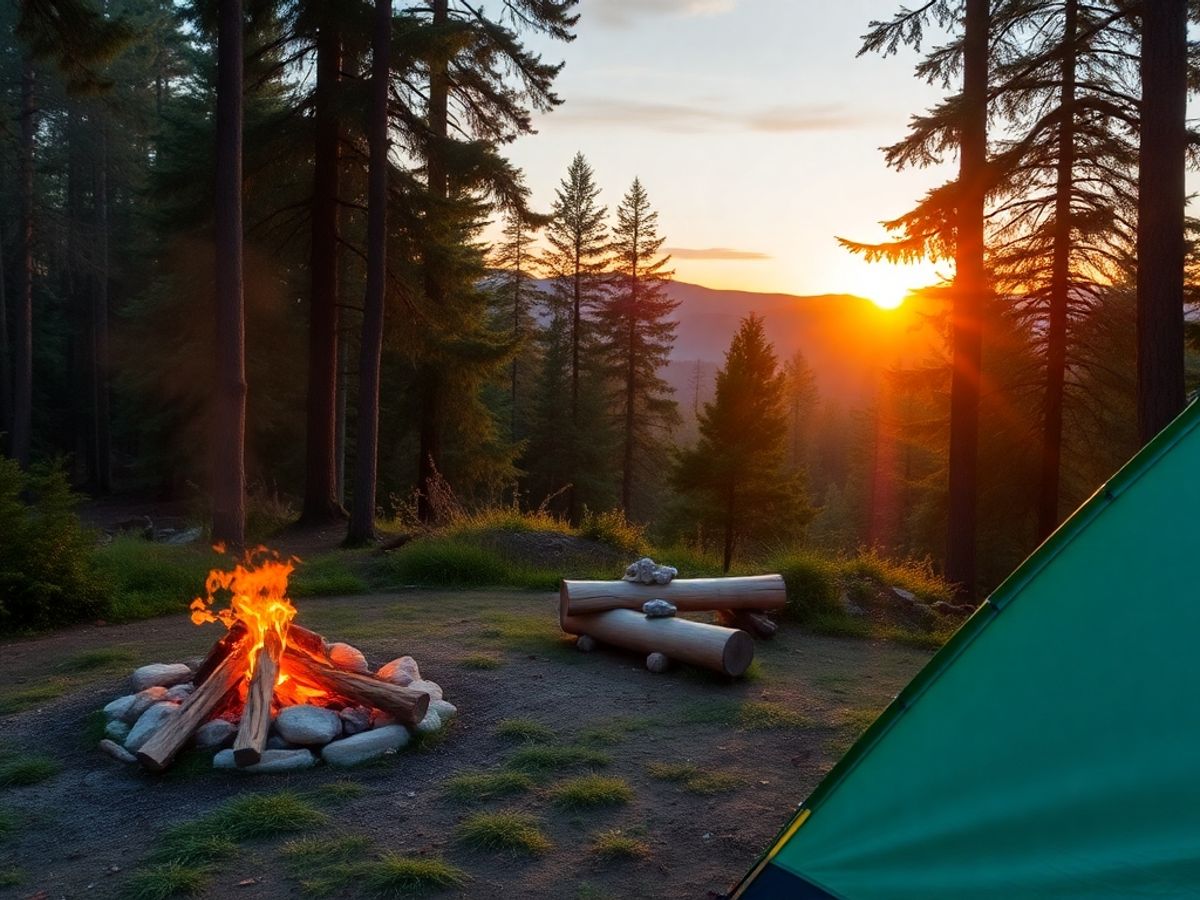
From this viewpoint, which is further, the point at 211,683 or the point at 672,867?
the point at 211,683

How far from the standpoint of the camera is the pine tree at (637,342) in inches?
1467

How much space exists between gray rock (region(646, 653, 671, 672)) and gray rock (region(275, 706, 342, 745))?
8.63 feet

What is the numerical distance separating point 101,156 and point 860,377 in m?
164

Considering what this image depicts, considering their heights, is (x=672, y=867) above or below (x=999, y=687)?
below

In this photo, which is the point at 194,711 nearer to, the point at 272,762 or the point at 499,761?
the point at 272,762

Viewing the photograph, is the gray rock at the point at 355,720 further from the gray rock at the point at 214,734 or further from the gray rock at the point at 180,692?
the gray rock at the point at 180,692

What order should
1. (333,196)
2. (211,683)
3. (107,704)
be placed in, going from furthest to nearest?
(333,196), (107,704), (211,683)

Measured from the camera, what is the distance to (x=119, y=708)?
5.75m

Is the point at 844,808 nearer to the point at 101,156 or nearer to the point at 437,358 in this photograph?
the point at 437,358

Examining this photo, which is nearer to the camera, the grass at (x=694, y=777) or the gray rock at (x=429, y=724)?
the grass at (x=694, y=777)

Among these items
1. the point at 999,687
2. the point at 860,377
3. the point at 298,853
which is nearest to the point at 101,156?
the point at 298,853

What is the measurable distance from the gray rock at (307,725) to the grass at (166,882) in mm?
1361

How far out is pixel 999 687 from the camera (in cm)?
286

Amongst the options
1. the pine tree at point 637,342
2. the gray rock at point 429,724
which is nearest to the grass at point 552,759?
the gray rock at point 429,724
